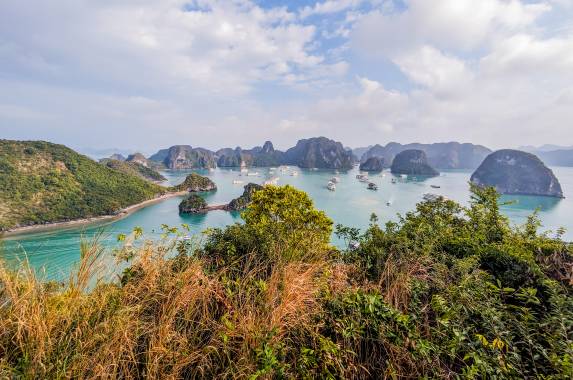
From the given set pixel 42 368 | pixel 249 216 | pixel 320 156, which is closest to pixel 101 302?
pixel 42 368

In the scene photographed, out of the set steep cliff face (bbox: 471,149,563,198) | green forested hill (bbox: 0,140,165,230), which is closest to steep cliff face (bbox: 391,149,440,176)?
steep cliff face (bbox: 471,149,563,198)

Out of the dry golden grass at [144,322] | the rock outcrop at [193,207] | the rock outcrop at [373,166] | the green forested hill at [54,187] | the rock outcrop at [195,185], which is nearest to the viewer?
the dry golden grass at [144,322]

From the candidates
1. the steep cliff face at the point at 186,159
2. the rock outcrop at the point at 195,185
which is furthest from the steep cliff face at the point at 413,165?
the steep cliff face at the point at 186,159

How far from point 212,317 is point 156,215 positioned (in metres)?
55.2

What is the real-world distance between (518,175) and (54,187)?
5518 inches

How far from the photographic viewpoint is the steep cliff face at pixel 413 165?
443 ft

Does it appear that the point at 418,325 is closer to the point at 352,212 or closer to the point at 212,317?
the point at 212,317

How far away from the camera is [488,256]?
12.1 ft

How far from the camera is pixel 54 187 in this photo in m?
50.1

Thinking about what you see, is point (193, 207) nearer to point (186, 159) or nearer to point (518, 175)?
point (518, 175)

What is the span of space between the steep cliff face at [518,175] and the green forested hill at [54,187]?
330ft

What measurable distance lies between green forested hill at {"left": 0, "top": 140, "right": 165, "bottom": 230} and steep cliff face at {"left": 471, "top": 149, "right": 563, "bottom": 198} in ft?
330

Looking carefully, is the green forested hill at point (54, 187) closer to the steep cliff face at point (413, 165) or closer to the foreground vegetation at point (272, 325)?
the foreground vegetation at point (272, 325)

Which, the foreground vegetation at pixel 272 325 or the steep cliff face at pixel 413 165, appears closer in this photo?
the foreground vegetation at pixel 272 325
